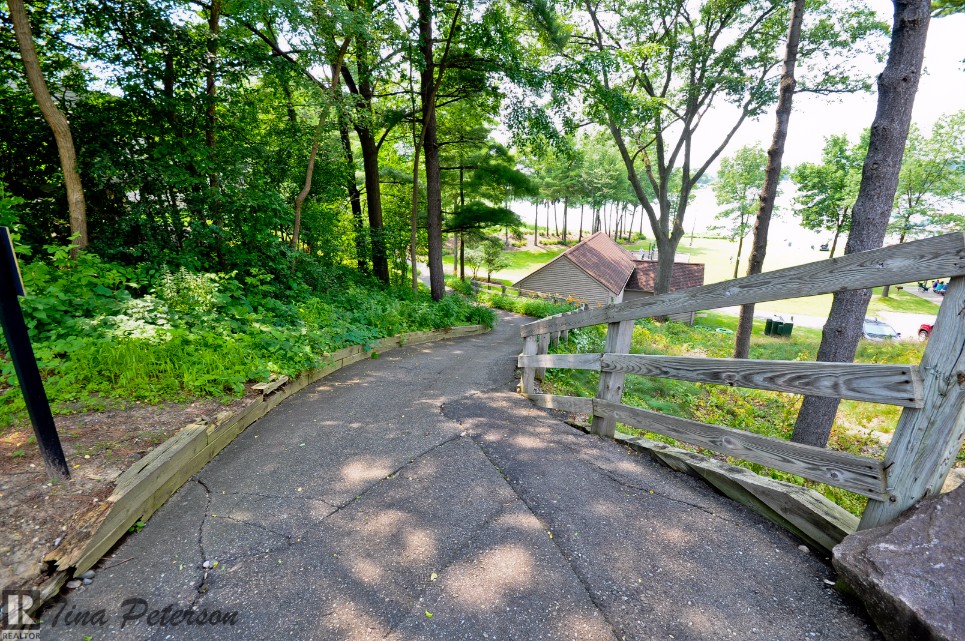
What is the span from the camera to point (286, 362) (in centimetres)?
503

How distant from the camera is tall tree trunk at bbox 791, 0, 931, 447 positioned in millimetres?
3729

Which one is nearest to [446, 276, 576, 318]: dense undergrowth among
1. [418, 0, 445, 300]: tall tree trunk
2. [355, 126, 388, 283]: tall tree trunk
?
[418, 0, 445, 300]: tall tree trunk

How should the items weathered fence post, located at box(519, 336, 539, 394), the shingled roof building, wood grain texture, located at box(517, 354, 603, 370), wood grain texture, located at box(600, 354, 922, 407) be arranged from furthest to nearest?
1. the shingled roof building
2. weathered fence post, located at box(519, 336, 539, 394)
3. wood grain texture, located at box(517, 354, 603, 370)
4. wood grain texture, located at box(600, 354, 922, 407)

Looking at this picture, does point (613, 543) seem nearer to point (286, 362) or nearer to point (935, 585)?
point (935, 585)

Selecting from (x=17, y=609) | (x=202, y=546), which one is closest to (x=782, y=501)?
(x=202, y=546)

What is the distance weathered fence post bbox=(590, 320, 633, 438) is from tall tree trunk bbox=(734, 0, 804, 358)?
266 inches

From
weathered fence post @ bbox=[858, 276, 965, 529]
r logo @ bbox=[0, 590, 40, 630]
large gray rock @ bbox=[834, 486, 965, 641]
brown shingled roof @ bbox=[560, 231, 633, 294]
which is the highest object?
weathered fence post @ bbox=[858, 276, 965, 529]

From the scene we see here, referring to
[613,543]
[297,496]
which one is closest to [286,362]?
[297,496]

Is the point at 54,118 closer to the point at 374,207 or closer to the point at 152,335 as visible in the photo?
the point at 152,335

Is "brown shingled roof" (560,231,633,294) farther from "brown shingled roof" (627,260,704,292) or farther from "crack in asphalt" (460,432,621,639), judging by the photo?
"crack in asphalt" (460,432,621,639)

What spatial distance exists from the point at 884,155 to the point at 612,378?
3.70m

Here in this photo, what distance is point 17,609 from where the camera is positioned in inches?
70.5

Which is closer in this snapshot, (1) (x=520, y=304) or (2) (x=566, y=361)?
(2) (x=566, y=361)

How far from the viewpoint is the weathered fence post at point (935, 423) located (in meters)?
1.62
